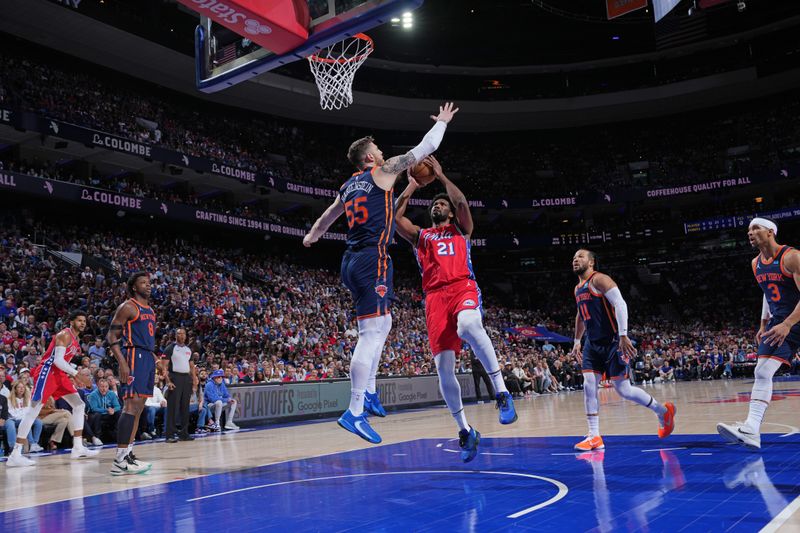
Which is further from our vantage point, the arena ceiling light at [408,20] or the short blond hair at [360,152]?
the arena ceiling light at [408,20]

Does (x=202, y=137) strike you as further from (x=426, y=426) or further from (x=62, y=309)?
(x=426, y=426)

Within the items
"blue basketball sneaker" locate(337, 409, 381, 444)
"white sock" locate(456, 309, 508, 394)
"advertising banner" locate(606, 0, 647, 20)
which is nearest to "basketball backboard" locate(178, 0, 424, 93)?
"white sock" locate(456, 309, 508, 394)

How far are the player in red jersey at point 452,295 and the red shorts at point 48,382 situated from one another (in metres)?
6.36

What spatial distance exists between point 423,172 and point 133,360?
4.35 meters

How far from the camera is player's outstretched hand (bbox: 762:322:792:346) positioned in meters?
6.44

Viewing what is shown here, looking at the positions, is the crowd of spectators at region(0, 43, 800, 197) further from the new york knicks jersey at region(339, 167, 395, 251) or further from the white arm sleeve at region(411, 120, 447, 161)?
the white arm sleeve at region(411, 120, 447, 161)

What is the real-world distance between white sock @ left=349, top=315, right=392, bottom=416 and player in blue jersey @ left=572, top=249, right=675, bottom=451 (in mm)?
2947

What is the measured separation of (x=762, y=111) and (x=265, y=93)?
28805 mm

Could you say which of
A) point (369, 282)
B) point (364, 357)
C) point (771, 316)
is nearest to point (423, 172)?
point (369, 282)

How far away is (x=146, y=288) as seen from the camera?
26.6 ft

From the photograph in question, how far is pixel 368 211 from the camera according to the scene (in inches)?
232

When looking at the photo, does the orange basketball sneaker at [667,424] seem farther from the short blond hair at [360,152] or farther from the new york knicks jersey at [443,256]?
the short blond hair at [360,152]

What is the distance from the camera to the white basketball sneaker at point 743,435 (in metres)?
6.55

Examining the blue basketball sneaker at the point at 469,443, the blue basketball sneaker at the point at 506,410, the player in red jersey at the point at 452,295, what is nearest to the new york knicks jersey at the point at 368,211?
the player in red jersey at the point at 452,295
